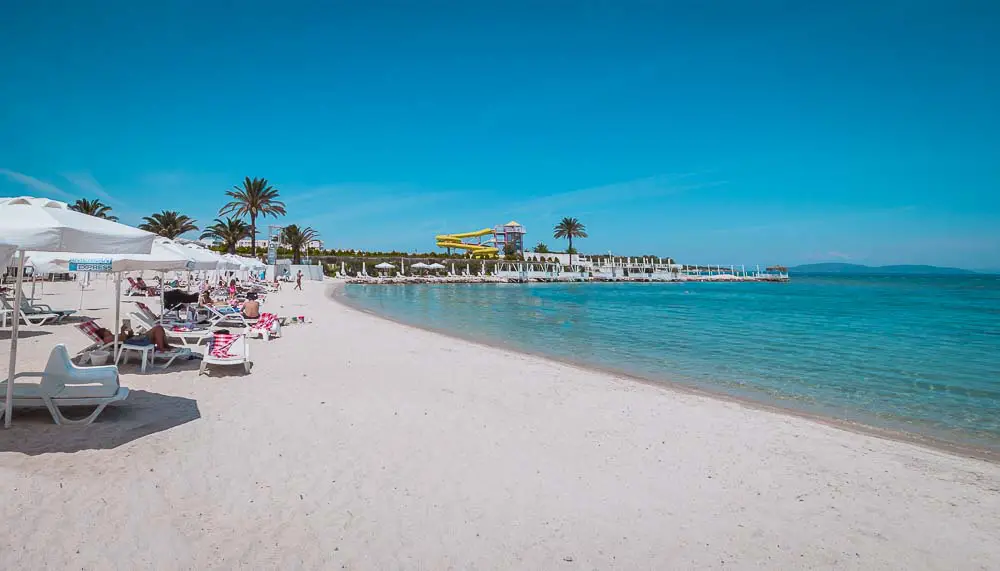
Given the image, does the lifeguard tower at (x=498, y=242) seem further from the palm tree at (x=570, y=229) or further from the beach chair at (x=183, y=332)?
the beach chair at (x=183, y=332)

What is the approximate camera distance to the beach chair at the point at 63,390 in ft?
14.8

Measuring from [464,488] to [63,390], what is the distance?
391 cm

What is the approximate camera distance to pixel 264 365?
7.71m

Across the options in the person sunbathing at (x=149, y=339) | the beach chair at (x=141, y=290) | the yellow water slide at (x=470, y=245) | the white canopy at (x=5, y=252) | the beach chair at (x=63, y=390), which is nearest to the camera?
the white canopy at (x=5, y=252)

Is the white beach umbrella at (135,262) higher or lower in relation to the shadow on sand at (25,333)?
higher

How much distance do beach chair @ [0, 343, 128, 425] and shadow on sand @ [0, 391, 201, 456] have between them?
5.2 inches

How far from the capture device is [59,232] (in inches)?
149

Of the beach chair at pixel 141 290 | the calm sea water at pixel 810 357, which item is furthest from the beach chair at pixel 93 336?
the beach chair at pixel 141 290

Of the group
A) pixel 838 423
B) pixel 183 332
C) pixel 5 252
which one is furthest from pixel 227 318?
pixel 838 423

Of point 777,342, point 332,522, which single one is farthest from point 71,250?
point 777,342

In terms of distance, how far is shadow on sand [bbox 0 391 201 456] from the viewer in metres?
4.03

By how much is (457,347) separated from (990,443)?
852 cm

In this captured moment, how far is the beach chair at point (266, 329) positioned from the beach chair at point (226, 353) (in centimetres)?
333

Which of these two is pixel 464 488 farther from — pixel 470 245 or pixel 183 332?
pixel 470 245
